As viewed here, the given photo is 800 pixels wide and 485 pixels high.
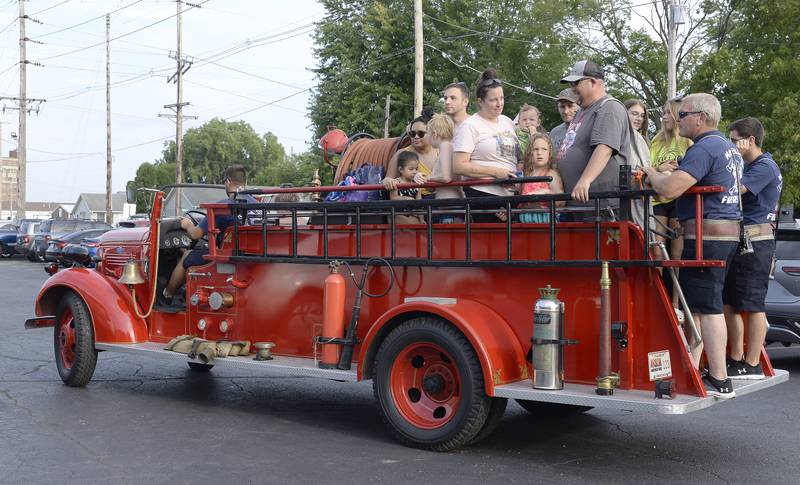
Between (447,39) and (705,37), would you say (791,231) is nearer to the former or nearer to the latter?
(705,37)

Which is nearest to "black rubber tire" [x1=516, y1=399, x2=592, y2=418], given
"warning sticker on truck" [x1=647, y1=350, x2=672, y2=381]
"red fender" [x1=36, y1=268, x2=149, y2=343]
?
"warning sticker on truck" [x1=647, y1=350, x2=672, y2=381]

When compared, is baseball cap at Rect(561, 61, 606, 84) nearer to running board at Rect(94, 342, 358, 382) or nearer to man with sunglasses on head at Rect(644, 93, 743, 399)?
man with sunglasses on head at Rect(644, 93, 743, 399)

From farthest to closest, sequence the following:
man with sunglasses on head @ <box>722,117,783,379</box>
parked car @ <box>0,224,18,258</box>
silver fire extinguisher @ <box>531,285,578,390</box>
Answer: parked car @ <box>0,224,18,258</box> → man with sunglasses on head @ <box>722,117,783,379</box> → silver fire extinguisher @ <box>531,285,578,390</box>

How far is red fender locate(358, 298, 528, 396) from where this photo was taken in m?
5.20

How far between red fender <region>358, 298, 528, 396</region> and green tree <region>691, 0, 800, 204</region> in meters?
15.7

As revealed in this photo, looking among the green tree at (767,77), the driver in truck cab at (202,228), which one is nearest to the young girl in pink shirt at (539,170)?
the driver in truck cab at (202,228)

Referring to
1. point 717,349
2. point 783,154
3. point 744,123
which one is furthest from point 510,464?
point 783,154

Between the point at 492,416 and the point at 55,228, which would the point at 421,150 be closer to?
the point at 492,416

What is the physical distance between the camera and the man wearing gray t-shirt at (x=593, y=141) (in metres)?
5.44

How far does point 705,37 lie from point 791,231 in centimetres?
2254

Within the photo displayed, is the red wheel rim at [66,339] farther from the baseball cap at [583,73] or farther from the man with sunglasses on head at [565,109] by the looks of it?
the baseball cap at [583,73]

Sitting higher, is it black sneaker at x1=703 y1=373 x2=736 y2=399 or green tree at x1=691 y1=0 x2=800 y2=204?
green tree at x1=691 y1=0 x2=800 y2=204

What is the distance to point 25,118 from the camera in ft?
147

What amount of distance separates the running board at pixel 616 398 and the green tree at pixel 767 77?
15.7 meters
